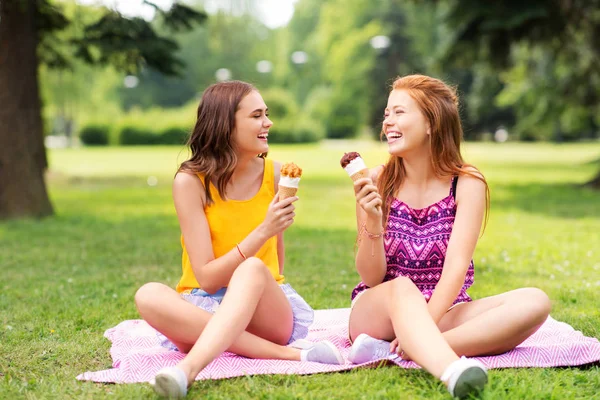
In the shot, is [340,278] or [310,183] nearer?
[340,278]

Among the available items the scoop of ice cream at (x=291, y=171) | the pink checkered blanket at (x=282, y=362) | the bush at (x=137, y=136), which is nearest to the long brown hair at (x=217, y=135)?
the scoop of ice cream at (x=291, y=171)

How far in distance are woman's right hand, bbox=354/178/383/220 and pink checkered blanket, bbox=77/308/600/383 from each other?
0.76 meters

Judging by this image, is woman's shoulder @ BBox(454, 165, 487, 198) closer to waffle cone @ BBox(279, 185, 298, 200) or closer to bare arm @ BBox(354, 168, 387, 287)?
bare arm @ BBox(354, 168, 387, 287)

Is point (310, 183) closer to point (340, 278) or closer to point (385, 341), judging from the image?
point (340, 278)

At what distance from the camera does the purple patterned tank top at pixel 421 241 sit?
3898 millimetres

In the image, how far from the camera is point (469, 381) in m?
3.09

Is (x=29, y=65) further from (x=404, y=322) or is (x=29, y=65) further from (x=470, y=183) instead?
(x=404, y=322)

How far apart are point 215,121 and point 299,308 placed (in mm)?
1119

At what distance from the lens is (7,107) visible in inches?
410

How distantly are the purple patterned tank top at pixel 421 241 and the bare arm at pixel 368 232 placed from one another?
13cm

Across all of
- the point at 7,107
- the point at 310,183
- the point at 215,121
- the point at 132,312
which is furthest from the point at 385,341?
the point at 310,183

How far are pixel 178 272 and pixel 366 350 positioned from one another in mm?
3634

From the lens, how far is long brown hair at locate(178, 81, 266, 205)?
12.8 ft

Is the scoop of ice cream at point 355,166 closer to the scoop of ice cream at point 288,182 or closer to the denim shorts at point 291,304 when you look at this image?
the scoop of ice cream at point 288,182
